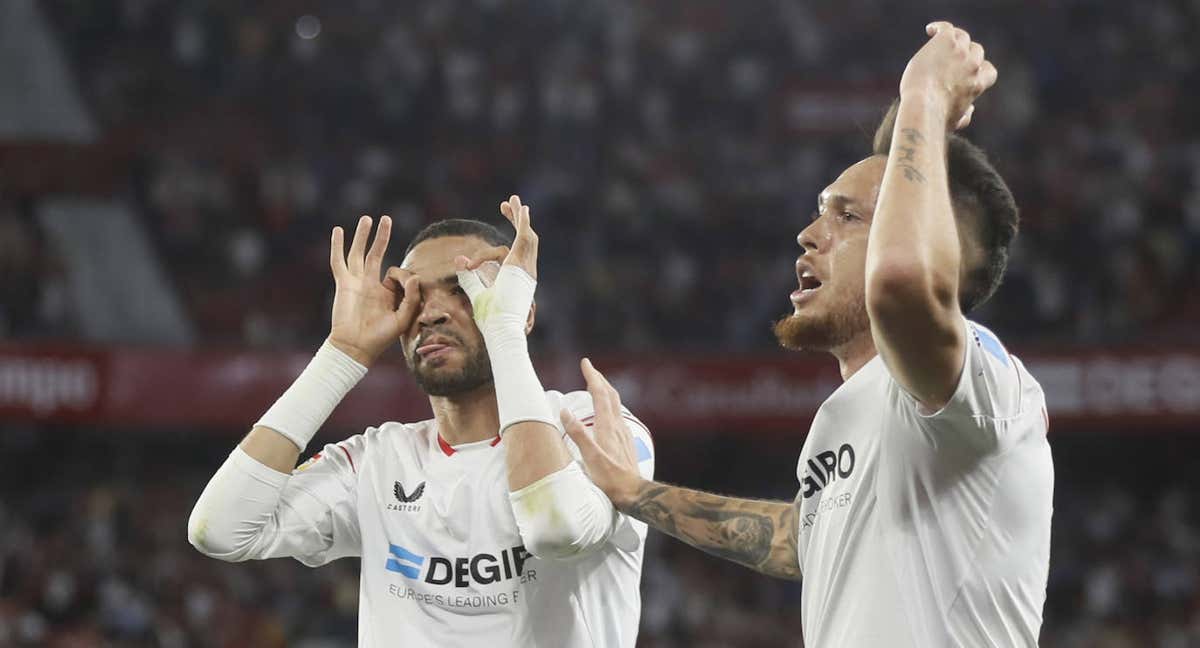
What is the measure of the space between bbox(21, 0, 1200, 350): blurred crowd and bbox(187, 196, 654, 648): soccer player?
9.88 m

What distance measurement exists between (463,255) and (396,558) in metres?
0.81

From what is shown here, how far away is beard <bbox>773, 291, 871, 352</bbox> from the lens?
119 inches

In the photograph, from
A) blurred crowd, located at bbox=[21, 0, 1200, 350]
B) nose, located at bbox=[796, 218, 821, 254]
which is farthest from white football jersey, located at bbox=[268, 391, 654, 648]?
blurred crowd, located at bbox=[21, 0, 1200, 350]

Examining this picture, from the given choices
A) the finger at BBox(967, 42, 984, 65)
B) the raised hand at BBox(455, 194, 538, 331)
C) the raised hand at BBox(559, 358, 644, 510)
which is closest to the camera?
the finger at BBox(967, 42, 984, 65)

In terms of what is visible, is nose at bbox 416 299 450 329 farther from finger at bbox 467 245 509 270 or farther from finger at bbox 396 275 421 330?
finger at bbox 467 245 509 270

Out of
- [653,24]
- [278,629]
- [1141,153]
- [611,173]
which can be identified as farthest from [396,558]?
[653,24]

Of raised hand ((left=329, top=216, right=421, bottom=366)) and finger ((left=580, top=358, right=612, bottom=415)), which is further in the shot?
raised hand ((left=329, top=216, right=421, bottom=366))

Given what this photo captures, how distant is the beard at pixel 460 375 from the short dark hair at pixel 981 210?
1443 mm

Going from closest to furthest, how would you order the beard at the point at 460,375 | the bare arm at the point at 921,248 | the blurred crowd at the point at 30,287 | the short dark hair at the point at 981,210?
the bare arm at the point at 921,248
the short dark hair at the point at 981,210
the beard at the point at 460,375
the blurred crowd at the point at 30,287

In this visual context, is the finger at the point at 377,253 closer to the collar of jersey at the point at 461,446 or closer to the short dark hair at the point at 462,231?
the short dark hair at the point at 462,231

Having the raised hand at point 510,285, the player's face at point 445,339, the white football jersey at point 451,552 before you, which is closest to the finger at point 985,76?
the raised hand at point 510,285

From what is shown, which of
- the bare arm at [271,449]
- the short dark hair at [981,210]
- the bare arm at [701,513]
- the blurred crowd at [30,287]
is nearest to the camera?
the short dark hair at [981,210]

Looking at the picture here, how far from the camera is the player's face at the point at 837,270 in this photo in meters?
3.02

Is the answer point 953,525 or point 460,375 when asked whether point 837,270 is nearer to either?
point 953,525
